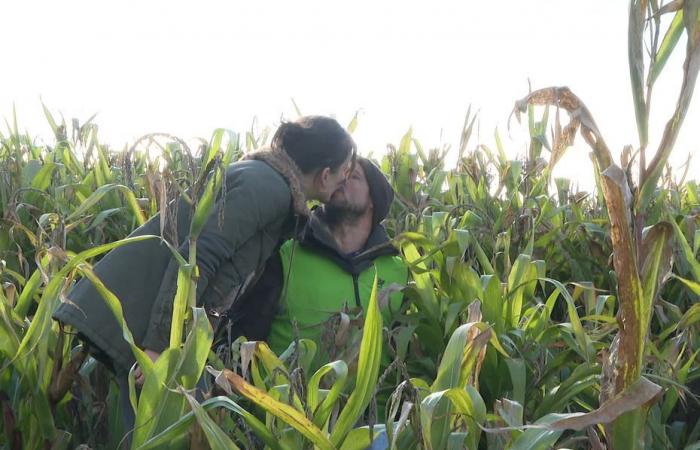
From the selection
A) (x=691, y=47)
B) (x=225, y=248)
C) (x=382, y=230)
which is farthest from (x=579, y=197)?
(x=691, y=47)

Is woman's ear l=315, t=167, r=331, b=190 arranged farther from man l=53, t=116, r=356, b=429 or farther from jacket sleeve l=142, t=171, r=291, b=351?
jacket sleeve l=142, t=171, r=291, b=351

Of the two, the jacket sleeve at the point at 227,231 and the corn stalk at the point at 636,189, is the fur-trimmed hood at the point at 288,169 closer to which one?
the jacket sleeve at the point at 227,231

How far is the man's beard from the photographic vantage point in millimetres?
2840

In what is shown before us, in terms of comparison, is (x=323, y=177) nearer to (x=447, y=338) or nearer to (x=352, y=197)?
(x=352, y=197)

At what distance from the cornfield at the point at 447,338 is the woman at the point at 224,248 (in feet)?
0.27

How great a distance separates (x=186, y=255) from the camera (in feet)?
6.14

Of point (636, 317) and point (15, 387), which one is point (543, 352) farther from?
point (15, 387)

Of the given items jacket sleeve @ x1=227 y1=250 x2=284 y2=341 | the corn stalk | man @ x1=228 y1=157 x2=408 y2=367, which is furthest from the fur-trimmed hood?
the corn stalk

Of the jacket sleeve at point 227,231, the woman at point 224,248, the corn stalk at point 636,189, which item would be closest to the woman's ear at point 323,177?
the woman at point 224,248

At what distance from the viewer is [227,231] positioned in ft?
6.61

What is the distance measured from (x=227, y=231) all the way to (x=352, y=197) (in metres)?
0.87

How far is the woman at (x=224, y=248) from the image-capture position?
1.91 meters

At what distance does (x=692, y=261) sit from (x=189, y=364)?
137 cm

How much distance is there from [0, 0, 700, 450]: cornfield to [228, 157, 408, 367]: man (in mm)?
247
